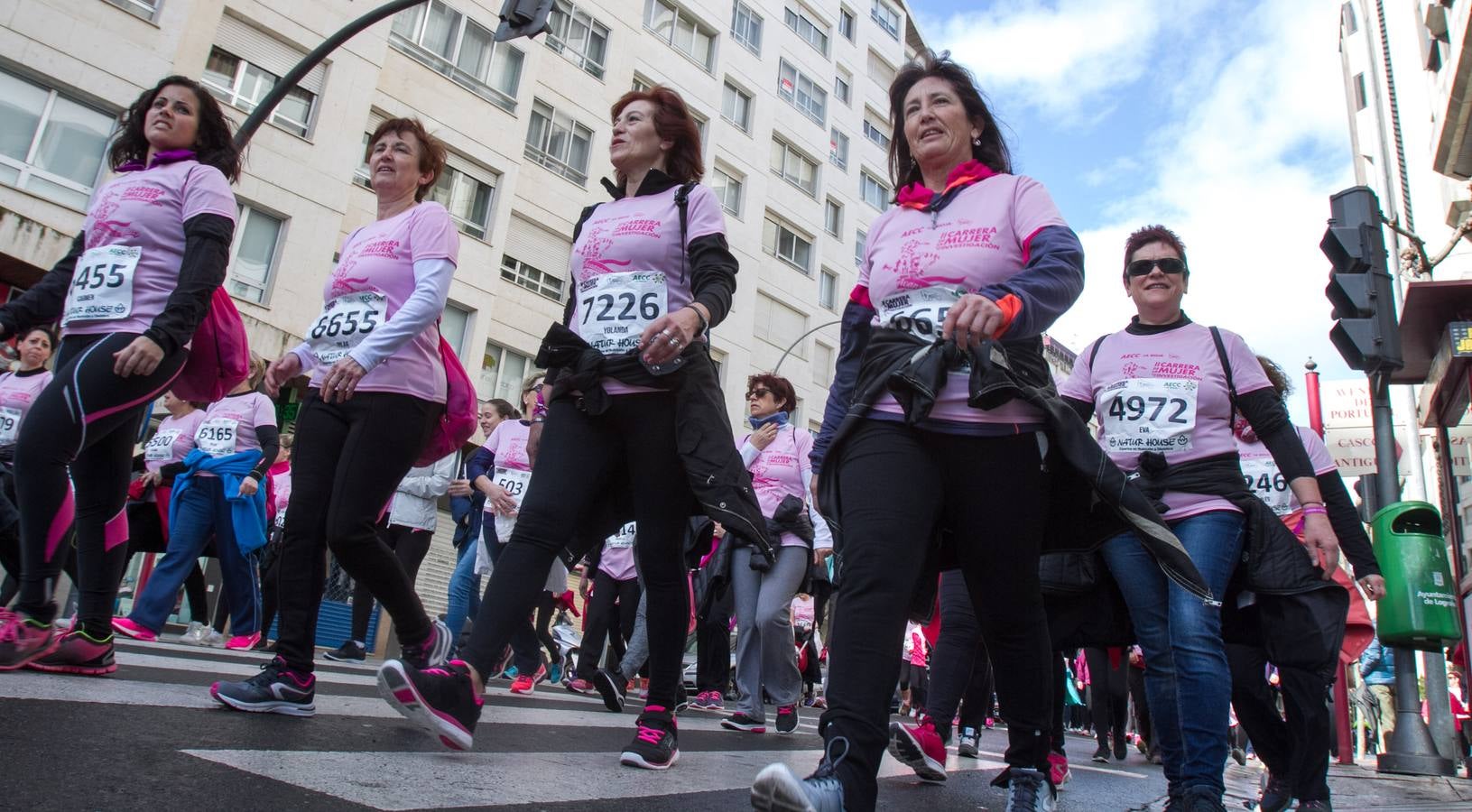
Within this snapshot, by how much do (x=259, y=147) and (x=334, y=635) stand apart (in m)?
9.47

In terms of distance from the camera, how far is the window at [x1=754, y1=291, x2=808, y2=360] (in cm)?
3200

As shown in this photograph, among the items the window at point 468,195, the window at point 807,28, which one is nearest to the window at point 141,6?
the window at point 468,195

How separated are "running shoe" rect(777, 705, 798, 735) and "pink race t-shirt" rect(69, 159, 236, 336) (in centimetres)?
420

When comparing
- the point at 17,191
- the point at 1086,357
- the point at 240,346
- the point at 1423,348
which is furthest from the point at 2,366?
the point at 1423,348

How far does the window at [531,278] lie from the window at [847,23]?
18.8m

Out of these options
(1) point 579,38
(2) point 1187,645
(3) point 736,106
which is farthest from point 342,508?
(3) point 736,106

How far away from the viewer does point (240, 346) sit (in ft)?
13.3

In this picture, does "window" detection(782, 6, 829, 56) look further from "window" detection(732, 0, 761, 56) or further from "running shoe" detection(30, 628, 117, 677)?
"running shoe" detection(30, 628, 117, 677)

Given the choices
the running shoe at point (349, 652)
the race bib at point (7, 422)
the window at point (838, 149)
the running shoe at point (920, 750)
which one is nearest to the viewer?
the running shoe at point (920, 750)

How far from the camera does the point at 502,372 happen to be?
23328mm

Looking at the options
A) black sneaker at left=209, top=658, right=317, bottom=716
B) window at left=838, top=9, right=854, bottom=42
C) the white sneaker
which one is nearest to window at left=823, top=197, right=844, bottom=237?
A: window at left=838, top=9, right=854, bottom=42

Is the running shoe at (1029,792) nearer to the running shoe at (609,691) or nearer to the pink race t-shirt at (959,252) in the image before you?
the pink race t-shirt at (959,252)

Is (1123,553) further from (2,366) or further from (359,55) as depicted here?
(359,55)

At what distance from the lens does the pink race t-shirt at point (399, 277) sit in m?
3.73
